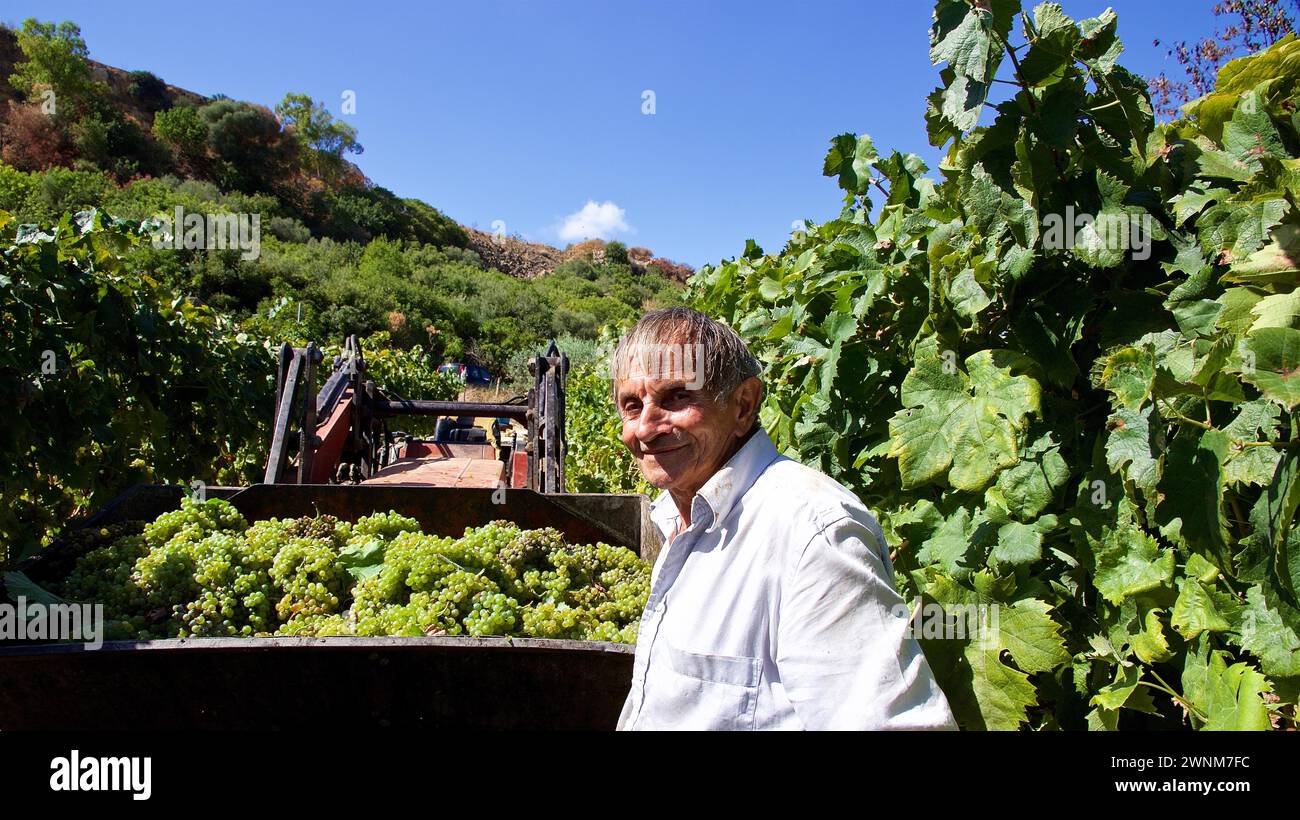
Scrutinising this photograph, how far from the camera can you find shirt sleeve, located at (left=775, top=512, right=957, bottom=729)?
4.48 ft

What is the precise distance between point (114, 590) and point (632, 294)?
53.3m

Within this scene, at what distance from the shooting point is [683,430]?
74.0 inches

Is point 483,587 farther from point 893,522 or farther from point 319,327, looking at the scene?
point 319,327

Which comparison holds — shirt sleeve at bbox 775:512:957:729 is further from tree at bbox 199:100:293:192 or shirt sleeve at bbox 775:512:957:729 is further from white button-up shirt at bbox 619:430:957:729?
tree at bbox 199:100:293:192

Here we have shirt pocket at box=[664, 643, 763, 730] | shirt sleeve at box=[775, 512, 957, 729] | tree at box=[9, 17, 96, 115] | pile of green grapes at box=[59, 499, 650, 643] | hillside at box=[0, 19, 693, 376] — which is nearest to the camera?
shirt sleeve at box=[775, 512, 957, 729]

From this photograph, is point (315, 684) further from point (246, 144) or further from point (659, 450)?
point (246, 144)

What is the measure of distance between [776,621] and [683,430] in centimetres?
51

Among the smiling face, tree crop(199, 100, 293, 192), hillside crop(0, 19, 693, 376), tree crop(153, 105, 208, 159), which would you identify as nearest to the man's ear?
the smiling face

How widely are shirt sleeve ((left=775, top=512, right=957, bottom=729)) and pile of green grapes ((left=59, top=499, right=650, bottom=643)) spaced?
4.04 ft

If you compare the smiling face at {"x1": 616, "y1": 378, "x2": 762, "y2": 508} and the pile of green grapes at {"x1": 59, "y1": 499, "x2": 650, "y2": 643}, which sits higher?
the smiling face at {"x1": 616, "y1": 378, "x2": 762, "y2": 508}

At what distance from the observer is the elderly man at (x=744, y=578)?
4.62 feet

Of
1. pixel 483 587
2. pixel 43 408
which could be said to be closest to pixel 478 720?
pixel 483 587

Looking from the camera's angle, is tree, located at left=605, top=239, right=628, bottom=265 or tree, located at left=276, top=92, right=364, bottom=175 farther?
tree, located at left=605, top=239, right=628, bottom=265

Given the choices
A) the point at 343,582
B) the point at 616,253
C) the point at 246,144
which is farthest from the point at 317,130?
the point at 343,582
